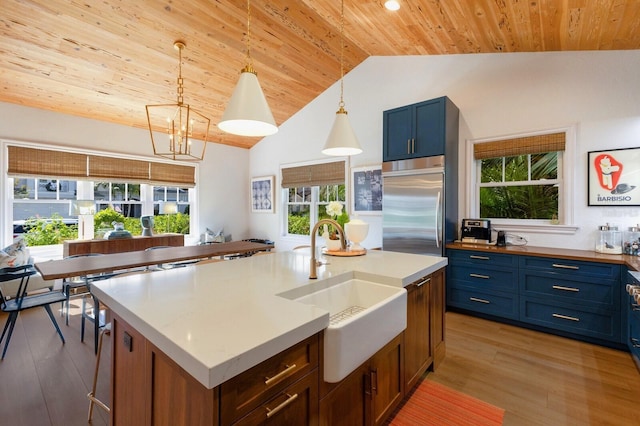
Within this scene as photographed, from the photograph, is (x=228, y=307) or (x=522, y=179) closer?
(x=228, y=307)

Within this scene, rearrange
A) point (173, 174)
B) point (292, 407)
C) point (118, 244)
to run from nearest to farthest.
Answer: point (292, 407) < point (118, 244) < point (173, 174)

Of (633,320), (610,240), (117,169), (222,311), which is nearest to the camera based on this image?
(222,311)

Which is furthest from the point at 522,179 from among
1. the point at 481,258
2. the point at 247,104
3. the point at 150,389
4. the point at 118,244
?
the point at 118,244

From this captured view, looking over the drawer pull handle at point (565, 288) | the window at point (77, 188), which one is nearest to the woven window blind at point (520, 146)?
the drawer pull handle at point (565, 288)

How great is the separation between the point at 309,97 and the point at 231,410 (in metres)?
5.18

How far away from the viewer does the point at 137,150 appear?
197 inches

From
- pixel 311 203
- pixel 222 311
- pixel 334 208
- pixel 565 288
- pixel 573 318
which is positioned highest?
pixel 311 203

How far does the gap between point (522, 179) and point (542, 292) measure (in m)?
1.39

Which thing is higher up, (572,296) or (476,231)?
(476,231)

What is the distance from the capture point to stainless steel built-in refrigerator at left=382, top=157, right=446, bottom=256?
3.51 meters

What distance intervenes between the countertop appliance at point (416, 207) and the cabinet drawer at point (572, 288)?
894 mm

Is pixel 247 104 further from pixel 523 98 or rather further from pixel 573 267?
pixel 523 98

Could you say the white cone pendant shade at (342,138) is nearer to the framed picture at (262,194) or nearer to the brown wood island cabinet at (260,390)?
the brown wood island cabinet at (260,390)

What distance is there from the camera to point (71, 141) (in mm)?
4352
